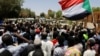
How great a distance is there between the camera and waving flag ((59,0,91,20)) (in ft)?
40.5

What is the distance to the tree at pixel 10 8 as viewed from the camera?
7550cm

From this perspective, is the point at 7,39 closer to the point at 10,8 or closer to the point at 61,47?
the point at 61,47

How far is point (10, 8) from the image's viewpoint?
77.4 metres

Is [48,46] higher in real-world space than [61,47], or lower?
lower

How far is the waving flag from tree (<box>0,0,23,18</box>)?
62484mm

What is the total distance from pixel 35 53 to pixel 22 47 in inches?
20.1

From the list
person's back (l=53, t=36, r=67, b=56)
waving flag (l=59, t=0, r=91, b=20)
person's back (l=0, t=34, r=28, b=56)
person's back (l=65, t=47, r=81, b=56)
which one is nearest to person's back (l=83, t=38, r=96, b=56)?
person's back (l=65, t=47, r=81, b=56)

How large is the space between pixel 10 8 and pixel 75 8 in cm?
6549

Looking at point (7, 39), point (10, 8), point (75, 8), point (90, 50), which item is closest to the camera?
point (7, 39)

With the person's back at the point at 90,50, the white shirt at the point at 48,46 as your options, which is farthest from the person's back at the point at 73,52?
the white shirt at the point at 48,46

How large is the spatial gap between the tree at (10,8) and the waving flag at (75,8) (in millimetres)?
62484

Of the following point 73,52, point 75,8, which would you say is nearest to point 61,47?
point 73,52

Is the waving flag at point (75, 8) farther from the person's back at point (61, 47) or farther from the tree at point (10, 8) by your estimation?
the tree at point (10, 8)

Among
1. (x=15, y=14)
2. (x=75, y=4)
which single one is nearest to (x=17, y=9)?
(x=15, y=14)
